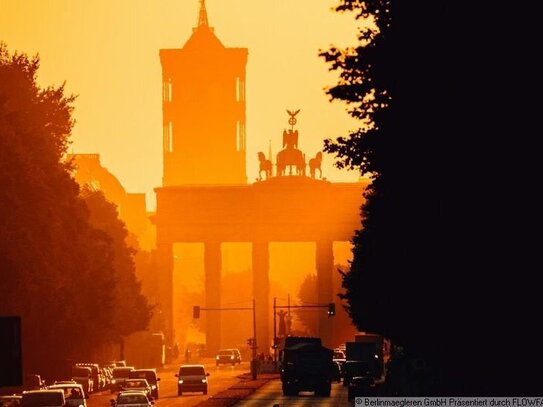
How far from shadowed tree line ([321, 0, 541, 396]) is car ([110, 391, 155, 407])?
90.8 ft

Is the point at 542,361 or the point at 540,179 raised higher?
the point at 540,179

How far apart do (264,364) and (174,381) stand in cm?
2254

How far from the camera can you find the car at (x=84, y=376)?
419 feet

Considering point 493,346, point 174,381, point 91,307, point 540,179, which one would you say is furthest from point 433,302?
point 174,381

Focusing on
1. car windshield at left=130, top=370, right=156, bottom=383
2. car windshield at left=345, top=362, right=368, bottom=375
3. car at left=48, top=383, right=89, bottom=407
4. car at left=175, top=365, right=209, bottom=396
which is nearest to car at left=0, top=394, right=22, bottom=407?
car at left=48, top=383, right=89, bottom=407

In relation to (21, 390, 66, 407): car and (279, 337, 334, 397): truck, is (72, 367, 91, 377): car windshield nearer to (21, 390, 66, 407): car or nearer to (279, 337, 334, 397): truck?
(279, 337, 334, 397): truck

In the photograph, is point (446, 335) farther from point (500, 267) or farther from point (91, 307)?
point (91, 307)

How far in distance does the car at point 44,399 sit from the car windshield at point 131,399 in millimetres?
7556

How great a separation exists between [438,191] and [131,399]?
38755mm

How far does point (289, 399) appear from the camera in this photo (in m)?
112

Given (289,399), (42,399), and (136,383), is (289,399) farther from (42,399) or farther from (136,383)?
(42,399)

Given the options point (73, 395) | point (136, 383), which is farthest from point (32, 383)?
point (73, 395)

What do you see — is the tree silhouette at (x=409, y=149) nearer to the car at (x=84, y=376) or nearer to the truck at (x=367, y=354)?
the car at (x=84, y=376)

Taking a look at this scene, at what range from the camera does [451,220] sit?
53.4m
